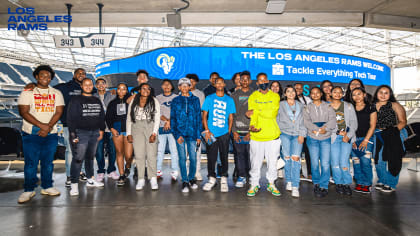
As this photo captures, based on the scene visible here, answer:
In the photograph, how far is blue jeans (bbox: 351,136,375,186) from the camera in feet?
11.1

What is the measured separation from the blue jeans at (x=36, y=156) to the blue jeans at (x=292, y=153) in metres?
3.23

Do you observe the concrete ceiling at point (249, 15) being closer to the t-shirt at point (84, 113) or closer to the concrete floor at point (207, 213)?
the t-shirt at point (84, 113)

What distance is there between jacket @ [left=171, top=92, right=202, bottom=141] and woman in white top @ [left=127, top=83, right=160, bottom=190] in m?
0.31

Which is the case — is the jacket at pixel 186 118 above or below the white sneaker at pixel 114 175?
above

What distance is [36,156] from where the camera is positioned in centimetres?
312

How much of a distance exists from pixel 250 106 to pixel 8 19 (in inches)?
254

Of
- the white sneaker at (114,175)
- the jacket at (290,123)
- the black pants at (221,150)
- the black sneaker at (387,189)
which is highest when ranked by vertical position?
the jacket at (290,123)

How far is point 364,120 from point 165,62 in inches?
175

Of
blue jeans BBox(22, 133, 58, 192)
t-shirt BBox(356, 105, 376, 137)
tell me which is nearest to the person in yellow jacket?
t-shirt BBox(356, 105, 376, 137)

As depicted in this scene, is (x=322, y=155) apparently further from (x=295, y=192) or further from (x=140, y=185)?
(x=140, y=185)

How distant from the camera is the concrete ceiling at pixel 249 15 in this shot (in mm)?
5547

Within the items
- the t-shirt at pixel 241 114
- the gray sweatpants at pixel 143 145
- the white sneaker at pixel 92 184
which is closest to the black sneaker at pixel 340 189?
the t-shirt at pixel 241 114

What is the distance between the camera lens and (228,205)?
2799mm

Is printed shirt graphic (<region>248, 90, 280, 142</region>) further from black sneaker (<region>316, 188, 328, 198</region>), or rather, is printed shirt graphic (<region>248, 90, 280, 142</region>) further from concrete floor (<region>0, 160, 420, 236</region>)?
black sneaker (<region>316, 188, 328, 198</region>)
